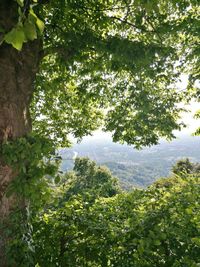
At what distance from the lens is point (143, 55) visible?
23.8ft

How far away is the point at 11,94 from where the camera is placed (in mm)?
5711

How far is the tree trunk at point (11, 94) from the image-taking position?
5.21 meters

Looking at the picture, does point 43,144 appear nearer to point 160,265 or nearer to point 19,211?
point 19,211

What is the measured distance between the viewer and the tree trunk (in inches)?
205

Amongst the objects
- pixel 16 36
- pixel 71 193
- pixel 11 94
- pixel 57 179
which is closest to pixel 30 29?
pixel 16 36

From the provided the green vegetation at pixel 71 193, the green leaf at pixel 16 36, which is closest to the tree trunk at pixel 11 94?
the green vegetation at pixel 71 193

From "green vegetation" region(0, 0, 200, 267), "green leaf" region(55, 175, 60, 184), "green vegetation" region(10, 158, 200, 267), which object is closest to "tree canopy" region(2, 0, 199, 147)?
"green vegetation" region(0, 0, 200, 267)

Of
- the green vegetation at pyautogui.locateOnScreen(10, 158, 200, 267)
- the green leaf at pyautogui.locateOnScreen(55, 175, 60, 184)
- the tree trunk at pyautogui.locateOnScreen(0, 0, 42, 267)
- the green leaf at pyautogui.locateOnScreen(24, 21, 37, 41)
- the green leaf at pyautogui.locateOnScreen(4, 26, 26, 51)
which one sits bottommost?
the green vegetation at pyautogui.locateOnScreen(10, 158, 200, 267)

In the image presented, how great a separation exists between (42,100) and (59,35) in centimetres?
721

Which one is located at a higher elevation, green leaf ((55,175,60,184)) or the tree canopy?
the tree canopy

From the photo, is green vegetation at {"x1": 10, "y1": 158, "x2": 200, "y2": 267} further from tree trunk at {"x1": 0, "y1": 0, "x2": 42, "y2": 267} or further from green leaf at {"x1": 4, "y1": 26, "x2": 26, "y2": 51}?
green leaf at {"x1": 4, "y1": 26, "x2": 26, "y2": 51}

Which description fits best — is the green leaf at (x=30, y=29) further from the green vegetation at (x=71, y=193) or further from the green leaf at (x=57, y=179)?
the green leaf at (x=57, y=179)

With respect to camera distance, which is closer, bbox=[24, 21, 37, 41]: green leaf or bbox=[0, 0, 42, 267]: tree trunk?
bbox=[24, 21, 37, 41]: green leaf

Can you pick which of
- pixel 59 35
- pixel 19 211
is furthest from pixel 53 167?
pixel 59 35
